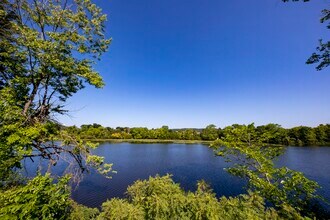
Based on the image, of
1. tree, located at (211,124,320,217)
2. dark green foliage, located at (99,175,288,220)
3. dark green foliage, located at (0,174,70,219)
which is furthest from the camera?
tree, located at (211,124,320,217)

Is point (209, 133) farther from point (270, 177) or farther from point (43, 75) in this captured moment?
point (43, 75)

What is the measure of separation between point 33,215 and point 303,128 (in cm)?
10937

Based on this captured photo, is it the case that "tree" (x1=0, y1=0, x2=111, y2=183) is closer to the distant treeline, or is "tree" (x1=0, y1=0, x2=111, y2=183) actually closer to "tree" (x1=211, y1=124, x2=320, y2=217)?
"tree" (x1=211, y1=124, x2=320, y2=217)

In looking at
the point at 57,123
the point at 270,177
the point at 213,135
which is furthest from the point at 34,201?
the point at 213,135

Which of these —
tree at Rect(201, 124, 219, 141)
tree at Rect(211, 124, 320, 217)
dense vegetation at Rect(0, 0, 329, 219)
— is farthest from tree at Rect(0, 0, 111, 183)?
tree at Rect(201, 124, 219, 141)

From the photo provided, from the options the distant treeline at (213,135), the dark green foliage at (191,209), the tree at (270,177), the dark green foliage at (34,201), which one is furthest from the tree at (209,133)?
the dark green foliage at (34,201)

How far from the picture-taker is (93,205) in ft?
76.1

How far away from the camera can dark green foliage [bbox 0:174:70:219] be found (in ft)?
14.5

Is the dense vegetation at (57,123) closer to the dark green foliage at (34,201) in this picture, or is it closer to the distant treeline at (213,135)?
the dark green foliage at (34,201)

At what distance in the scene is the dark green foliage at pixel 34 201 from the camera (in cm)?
443

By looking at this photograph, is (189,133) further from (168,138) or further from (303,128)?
(303,128)

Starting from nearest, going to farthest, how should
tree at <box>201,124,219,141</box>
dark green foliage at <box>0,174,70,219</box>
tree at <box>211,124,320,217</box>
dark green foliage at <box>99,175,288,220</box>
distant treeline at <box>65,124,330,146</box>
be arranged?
dark green foliage at <box>0,174,70,219</box> → dark green foliage at <box>99,175,288,220</box> → tree at <box>211,124,320,217</box> → distant treeline at <box>65,124,330,146</box> → tree at <box>201,124,219,141</box>

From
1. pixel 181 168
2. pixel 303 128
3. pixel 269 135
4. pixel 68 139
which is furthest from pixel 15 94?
pixel 303 128

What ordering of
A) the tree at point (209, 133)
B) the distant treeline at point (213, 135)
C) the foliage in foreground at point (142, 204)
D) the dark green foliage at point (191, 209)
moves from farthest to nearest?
the tree at point (209, 133) → the distant treeline at point (213, 135) → the dark green foliage at point (191, 209) → the foliage in foreground at point (142, 204)
